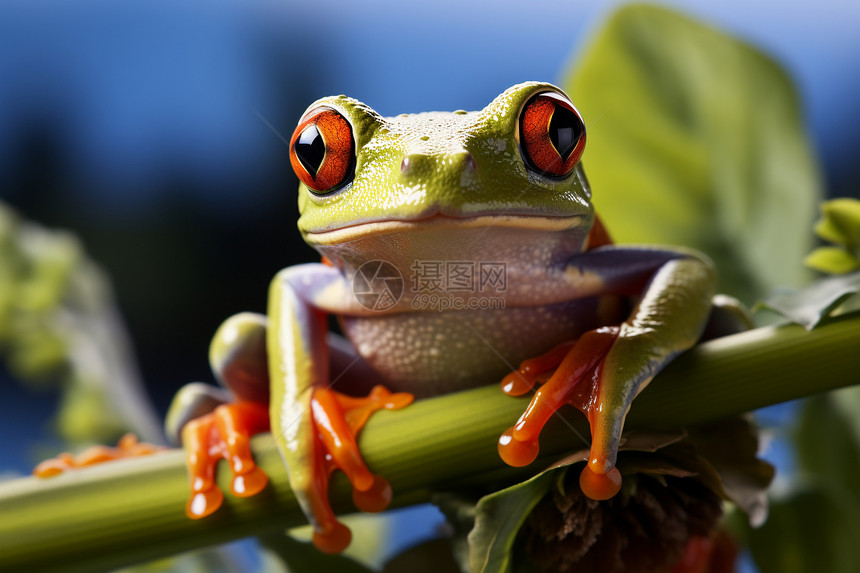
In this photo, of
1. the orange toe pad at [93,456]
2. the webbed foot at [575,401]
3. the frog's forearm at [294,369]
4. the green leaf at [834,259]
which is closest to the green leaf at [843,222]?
the green leaf at [834,259]

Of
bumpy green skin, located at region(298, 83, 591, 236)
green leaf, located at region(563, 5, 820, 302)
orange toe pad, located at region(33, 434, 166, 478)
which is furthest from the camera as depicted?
green leaf, located at region(563, 5, 820, 302)

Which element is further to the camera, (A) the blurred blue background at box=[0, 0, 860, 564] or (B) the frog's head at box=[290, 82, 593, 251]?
(A) the blurred blue background at box=[0, 0, 860, 564]

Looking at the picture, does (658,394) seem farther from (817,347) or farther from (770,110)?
(770,110)

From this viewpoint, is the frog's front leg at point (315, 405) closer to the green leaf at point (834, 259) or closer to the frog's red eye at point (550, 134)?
the frog's red eye at point (550, 134)

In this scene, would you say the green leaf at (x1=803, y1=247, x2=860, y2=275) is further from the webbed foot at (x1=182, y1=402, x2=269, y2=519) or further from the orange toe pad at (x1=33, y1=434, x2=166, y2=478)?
the orange toe pad at (x1=33, y1=434, x2=166, y2=478)

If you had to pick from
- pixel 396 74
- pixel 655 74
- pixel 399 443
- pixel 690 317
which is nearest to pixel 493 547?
pixel 399 443

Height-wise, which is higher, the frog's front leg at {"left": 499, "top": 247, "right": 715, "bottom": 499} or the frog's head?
the frog's head

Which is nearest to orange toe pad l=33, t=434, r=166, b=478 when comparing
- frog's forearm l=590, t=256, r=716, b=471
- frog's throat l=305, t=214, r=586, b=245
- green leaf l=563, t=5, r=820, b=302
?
frog's throat l=305, t=214, r=586, b=245
